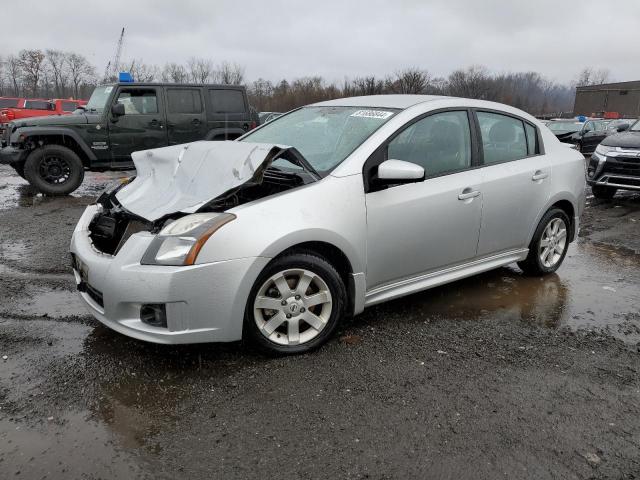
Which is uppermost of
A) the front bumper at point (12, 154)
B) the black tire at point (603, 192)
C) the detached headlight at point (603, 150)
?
the front bumper at point (12, 154)

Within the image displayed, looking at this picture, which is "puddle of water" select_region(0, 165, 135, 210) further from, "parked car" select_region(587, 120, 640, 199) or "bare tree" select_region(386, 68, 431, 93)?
"bare tree" select_region(386, 68, 431, 93)

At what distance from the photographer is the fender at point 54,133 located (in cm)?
862

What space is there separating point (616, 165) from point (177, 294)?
892cm

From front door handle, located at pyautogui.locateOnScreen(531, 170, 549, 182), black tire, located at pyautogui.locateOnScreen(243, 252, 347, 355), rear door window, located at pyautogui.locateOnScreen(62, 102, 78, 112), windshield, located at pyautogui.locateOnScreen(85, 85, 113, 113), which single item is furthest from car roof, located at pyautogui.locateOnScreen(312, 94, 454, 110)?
rear door window, located at pyautogui.locateOnScreen(62, 102, 78, 112)

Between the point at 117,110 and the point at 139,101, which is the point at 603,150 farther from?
the point at 117,110

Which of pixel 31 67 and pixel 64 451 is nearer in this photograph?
pixel 64 451

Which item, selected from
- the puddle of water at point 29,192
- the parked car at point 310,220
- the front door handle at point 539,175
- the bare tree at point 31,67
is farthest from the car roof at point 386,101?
the bare tree at point 31,67

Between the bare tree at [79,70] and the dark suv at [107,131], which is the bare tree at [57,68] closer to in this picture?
the bare tree at [79,70]

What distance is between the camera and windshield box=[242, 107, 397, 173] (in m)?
3.55

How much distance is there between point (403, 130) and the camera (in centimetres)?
362

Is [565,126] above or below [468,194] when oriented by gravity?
below

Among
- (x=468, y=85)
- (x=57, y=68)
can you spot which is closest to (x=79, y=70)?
(x=57, y=68)

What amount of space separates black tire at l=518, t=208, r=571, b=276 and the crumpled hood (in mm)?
2664

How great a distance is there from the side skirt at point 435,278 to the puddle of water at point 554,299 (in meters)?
0.30
